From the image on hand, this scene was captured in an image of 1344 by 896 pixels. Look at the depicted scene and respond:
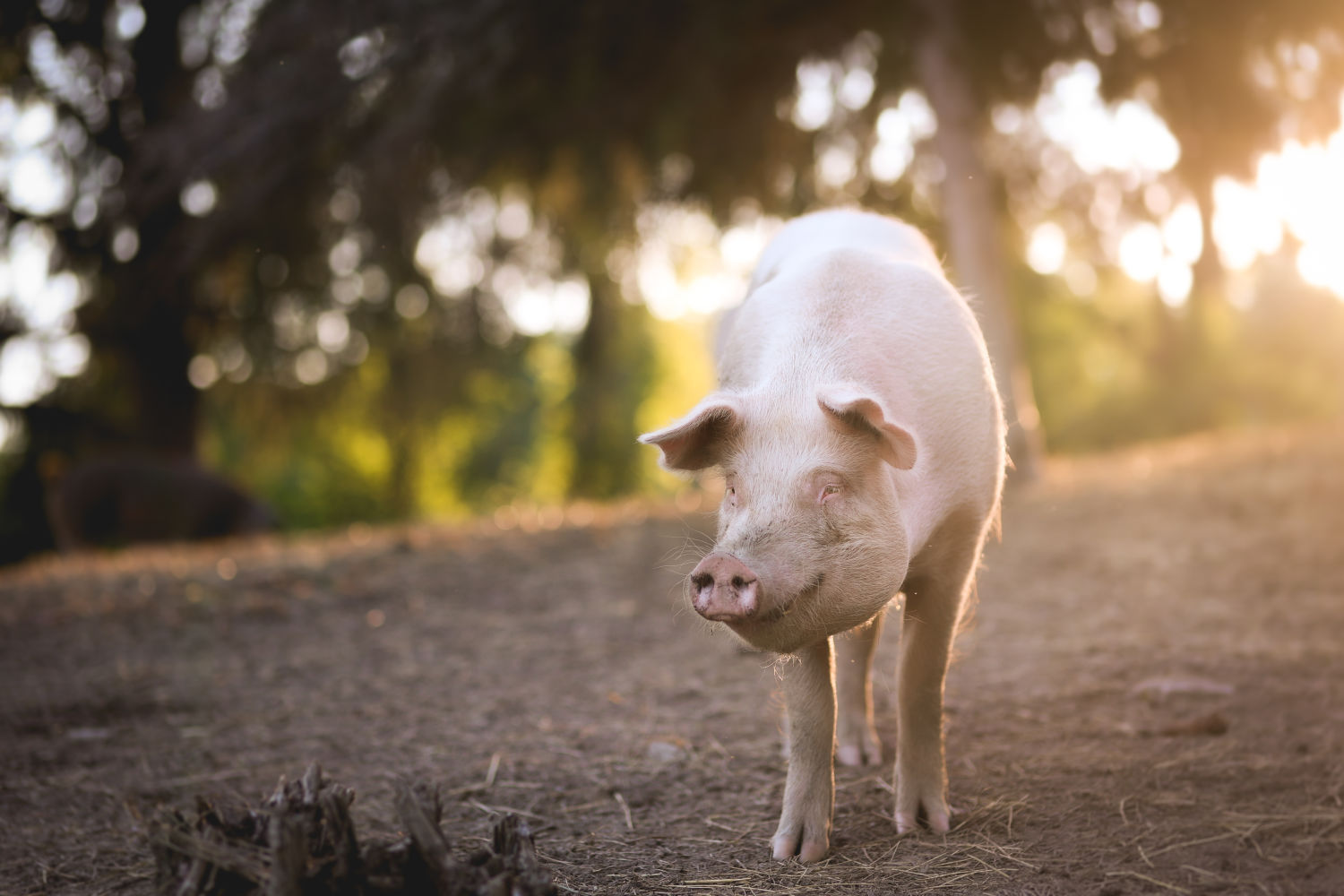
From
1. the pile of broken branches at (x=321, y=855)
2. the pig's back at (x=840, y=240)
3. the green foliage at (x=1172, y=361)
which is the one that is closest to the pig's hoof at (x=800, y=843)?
the pile of broken branches at (x=321, y=855)

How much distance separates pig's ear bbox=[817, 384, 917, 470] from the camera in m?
2.56

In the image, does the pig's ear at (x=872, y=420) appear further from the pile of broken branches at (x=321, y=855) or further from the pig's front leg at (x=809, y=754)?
the pile of broken branches at (x=321, y=855)

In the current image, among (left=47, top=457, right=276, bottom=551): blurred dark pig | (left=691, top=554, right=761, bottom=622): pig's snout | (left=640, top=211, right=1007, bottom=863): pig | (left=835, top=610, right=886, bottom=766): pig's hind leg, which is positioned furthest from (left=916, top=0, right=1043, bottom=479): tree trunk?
(left=47, top=457, right=276, bottom=551): blurred dark pig

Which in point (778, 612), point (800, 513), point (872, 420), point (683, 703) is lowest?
point (683, 703)

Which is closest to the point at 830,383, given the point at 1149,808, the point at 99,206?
the point at 1149,808

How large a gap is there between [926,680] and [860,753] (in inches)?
29.0

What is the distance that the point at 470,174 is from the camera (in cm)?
838

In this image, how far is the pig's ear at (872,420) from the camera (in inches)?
101

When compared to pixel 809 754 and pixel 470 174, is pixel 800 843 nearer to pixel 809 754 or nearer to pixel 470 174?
pixel 809 754

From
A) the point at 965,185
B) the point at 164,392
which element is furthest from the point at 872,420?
the point at 164,392

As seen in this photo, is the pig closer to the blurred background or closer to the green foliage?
the blurred background

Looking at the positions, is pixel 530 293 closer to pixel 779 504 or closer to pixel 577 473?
pixel 577 473

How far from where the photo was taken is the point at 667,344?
49125 millimetres

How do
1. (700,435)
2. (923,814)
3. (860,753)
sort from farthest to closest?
1. (860,753)
2. (923,814)
3. (700,435)
